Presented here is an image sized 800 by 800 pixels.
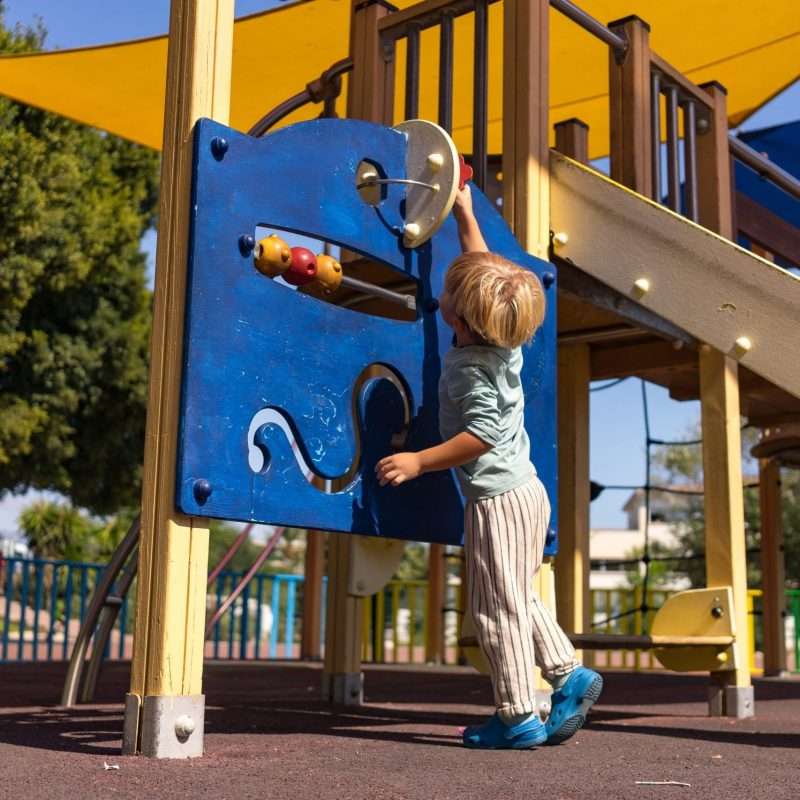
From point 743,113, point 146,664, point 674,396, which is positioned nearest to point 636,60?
point 674,396

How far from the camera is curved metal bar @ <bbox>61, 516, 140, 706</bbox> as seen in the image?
13.9 feet

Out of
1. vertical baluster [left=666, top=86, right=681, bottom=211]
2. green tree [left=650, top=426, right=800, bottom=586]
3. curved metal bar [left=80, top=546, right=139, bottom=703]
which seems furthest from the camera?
green tree [left=650, top=426, right=800, bottom=586]

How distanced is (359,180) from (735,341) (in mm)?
1430

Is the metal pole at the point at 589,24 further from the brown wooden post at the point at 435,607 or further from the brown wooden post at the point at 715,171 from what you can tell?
the brown wooden post at the point at 435,607

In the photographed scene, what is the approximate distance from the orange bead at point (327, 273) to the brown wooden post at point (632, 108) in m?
1.77

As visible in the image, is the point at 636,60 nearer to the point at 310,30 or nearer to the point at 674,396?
the point at 674,396

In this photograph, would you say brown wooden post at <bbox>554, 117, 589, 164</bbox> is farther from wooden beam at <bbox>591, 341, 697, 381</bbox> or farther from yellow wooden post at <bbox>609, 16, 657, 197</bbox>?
wooden beam at <bbox>591, 341, 697, 381</bbox>

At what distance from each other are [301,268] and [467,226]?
664 mm

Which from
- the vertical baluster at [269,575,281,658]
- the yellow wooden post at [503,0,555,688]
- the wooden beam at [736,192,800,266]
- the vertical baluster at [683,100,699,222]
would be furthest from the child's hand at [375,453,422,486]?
the vertical baluster at [269,575,281,658]

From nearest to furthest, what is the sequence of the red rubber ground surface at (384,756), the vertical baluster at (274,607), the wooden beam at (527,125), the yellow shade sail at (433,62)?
the red rubber ground surface at (384,756) → the wooden beam at (527,125) → the yellow shade sail at (433,62) → the vertical baluster at (274,607)

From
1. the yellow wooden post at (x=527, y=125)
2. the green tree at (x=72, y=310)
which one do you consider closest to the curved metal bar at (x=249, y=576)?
the yellow wooden post at (x=527, y=125)

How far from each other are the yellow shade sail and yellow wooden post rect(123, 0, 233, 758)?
12.8 ft

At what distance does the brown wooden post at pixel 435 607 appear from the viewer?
32.7 feet

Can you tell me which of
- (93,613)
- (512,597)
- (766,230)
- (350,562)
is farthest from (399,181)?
(766,230)
